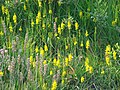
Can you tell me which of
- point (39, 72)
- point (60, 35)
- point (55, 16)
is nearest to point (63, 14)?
point (55, 16)

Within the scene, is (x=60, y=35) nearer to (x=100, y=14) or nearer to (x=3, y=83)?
(x=100, y=14)

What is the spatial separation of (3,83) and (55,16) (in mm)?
928

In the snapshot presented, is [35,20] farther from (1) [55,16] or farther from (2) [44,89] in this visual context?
(2) [44,89]

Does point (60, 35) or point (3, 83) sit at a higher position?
point (60, 35)

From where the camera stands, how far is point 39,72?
2770mm

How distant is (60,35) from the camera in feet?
10.6

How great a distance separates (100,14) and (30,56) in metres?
0.74

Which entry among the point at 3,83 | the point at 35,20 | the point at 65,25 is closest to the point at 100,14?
the point at 65,25

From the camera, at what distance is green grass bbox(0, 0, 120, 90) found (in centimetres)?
281

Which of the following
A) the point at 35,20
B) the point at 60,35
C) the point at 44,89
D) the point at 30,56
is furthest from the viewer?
the point at 35,20

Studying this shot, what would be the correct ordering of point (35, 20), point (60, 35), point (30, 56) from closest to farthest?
point (30, 56)
point (60, 35)
point (35, 20)

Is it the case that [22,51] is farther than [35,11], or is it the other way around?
[35,11]

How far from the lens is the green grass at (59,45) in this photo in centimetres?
281

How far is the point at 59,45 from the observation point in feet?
10.6
